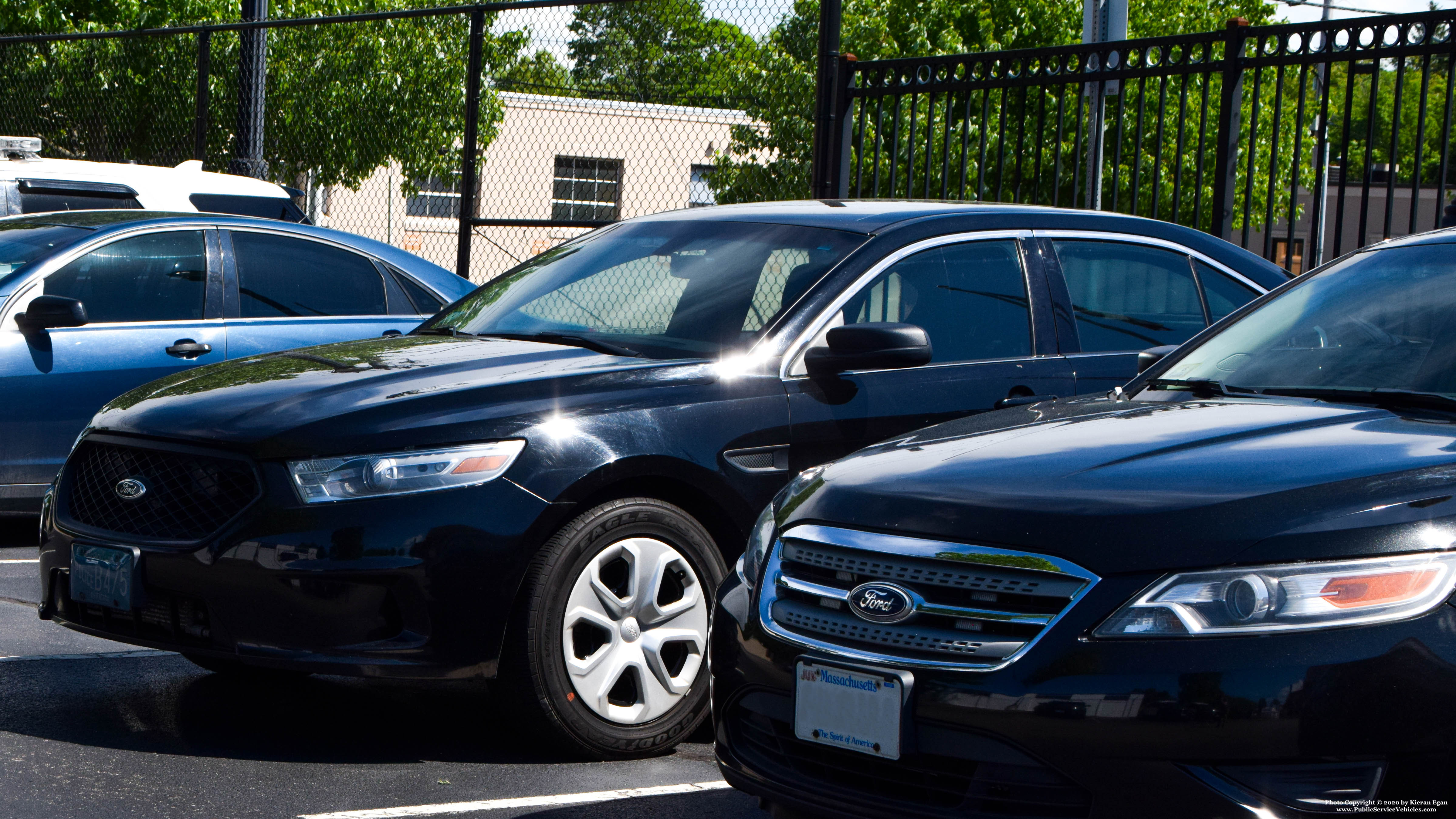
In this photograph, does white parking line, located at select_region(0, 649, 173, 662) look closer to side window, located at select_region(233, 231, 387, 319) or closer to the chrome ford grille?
side window, located at select_region(233, 231, 387, 319)

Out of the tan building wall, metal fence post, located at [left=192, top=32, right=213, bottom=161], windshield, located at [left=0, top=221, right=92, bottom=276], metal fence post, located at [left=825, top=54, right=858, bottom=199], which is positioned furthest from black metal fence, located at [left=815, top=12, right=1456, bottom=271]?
the tan building wall

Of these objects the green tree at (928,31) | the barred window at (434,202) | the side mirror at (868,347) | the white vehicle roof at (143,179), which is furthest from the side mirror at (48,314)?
the green tree at (928,31)

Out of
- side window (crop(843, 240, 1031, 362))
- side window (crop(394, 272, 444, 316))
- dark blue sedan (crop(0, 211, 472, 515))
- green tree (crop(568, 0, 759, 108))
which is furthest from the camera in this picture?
green tree (crop(568, 0, 759, 108))

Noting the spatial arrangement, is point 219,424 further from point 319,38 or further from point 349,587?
point 319,38

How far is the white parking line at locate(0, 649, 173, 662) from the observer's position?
5.54 metres

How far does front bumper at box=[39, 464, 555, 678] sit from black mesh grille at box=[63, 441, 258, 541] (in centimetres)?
9

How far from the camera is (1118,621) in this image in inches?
113

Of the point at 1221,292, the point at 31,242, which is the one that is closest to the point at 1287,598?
the point at 1221,292

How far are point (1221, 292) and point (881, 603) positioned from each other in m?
3.24

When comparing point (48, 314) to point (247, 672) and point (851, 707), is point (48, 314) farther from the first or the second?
point (851, 707)

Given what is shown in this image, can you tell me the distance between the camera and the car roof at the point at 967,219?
538cm

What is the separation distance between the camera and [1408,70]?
232 feet

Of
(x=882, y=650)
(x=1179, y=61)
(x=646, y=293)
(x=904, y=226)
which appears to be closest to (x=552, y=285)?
(x=646, y=293)

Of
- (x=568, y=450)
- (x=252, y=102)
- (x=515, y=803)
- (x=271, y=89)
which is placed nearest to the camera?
(x=515, y=803)
